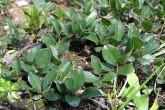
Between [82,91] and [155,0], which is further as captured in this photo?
[155,0]

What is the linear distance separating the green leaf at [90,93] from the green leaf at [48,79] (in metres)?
0.17

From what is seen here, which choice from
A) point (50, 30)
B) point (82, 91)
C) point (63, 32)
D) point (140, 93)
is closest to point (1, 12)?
point (50, 30)

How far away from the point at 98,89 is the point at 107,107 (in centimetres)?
10

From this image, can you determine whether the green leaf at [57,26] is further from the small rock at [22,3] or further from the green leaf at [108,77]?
the small rock at [22,3]

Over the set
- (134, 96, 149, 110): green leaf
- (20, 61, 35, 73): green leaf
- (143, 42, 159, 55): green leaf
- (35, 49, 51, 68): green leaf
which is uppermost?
(143, 42, 159, 55): green leaf

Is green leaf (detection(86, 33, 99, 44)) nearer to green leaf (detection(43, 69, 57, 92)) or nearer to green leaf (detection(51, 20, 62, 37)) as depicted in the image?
green leaf (detection(51, 20, 62, 37))

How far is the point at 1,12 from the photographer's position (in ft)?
7.78

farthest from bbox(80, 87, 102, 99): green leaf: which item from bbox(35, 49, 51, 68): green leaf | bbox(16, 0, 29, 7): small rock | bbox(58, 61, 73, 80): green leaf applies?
bbox(16, 0, 29, 7): small rock

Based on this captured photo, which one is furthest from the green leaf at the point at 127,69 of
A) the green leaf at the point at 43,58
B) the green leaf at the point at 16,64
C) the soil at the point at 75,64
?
the green leaf at the point at 16,64

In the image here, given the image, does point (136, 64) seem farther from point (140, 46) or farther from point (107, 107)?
point (107, 107)

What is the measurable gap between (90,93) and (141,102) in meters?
0.26

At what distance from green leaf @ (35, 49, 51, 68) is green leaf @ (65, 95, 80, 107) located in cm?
21

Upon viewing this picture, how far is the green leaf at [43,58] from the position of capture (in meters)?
1.63

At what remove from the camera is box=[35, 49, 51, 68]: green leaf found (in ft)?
5.34
